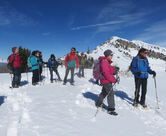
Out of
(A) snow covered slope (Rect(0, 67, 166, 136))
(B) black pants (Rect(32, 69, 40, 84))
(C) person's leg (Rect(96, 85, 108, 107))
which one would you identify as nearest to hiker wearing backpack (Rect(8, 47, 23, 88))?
(B) black pants (Rect(32, 69, 40, 84))

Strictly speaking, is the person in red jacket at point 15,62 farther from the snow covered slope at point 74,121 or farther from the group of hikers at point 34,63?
the snow covered slope at point 74,121

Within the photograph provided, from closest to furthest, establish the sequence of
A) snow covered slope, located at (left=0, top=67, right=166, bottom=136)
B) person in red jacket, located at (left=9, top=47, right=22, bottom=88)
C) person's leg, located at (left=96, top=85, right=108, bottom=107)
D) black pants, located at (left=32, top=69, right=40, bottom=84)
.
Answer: snow covered slope, located at (left=0, top=67, right=166, bottom=136) → person's leg, located at (left=96, top=85, right=108, bottom=107) → person in red jacket, located at (left=9, top=47, right=22, bottom=88) → black pants, located at (left=32, top=69, right=40, bottom=84)

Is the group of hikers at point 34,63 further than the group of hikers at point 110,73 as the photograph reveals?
Yes

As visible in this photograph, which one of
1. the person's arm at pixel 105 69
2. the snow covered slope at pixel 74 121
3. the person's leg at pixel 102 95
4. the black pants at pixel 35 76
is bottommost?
the snow covered slope at pixel 74 121

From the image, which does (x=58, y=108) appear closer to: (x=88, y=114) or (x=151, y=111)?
(x=88, y=114)

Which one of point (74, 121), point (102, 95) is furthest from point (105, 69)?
point (74, 121)

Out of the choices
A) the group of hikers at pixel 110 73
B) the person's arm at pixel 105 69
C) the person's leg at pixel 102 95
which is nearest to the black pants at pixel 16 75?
the group of hikers at pixel 110 73

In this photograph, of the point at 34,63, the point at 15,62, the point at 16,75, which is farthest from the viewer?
the point at 34,63

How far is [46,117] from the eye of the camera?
4.05 meters

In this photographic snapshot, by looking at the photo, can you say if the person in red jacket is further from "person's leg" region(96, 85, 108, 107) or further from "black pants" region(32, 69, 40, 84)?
"person's leg" region(96, 85, 108, 107)

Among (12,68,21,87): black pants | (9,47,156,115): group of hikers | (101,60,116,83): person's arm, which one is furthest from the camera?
(12,68,21,87): black pants

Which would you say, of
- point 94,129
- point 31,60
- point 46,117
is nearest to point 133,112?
point 94,129

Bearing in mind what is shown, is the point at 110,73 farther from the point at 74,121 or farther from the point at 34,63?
the point at 34,63

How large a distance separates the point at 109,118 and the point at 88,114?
0.66 m
